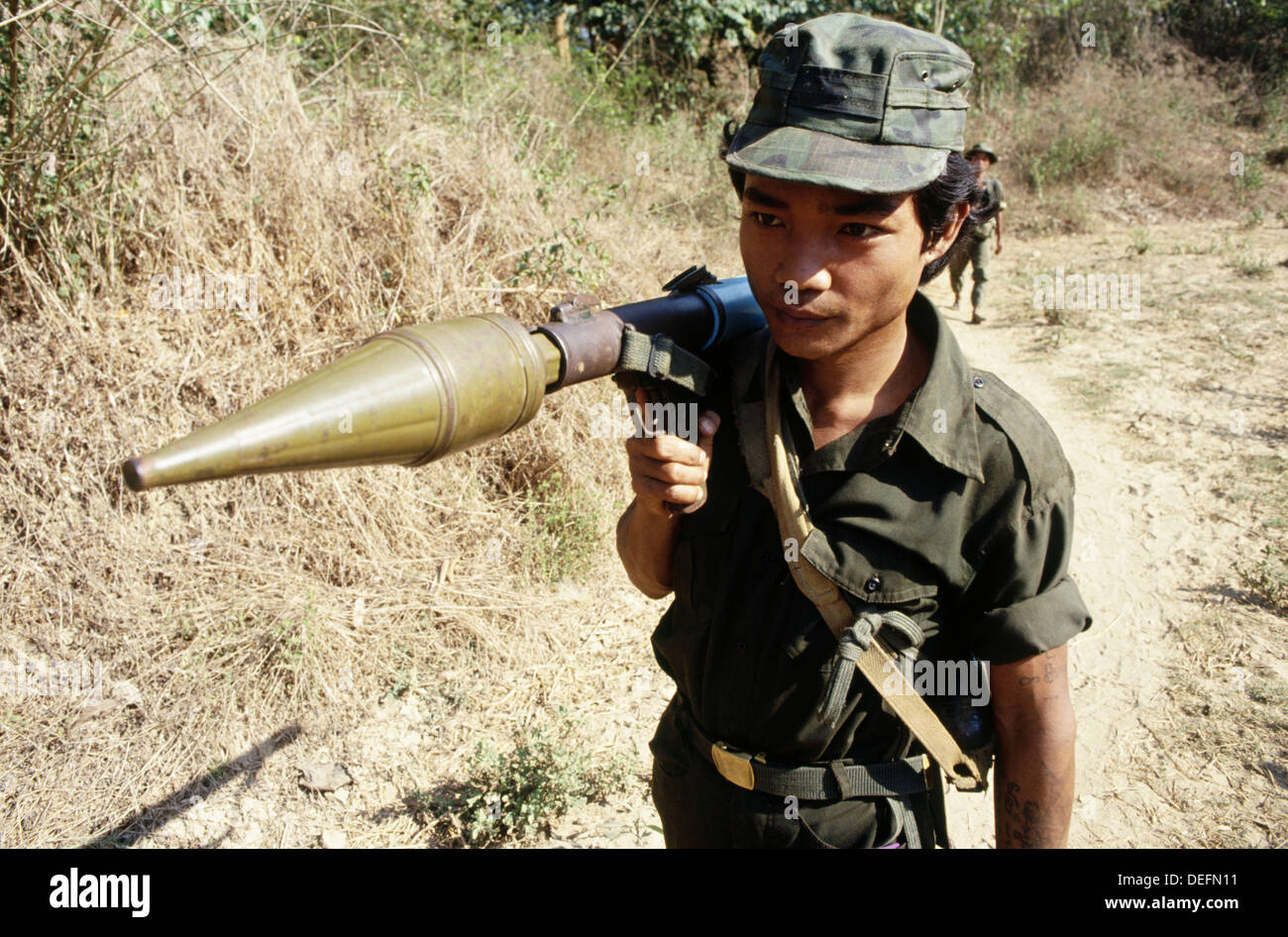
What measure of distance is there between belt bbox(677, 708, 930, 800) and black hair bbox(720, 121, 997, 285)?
2.83ft

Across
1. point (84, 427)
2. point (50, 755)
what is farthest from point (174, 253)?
point (50, 755)

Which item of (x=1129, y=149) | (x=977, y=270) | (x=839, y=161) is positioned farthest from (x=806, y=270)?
(x=1129, y=149)

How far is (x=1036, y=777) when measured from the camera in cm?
150

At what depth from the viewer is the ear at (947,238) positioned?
1.46m

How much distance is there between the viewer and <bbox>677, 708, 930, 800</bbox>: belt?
5.08 feet

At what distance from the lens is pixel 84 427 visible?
3.71m

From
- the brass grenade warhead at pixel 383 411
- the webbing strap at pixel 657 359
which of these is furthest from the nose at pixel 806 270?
the brass grenade warhead at pixel 383 411

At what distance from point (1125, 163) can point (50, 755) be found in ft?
47.4

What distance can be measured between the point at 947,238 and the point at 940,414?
313 mm

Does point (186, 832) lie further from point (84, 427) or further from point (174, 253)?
point (174, 253)

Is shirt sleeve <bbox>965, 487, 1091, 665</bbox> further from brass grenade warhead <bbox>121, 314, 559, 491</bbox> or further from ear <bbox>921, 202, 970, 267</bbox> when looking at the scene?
brass grenade warhead <bbox>121, 314, 559, 491</bbox>

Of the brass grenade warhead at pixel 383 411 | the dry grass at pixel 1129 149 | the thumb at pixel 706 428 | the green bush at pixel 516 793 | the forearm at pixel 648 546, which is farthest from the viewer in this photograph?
the dry grass at pixel 1129 149

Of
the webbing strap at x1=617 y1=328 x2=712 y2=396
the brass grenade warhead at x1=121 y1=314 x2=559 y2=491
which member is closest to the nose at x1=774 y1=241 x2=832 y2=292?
the webbing strap at x1=617 y1=328 x2=712 y2=396

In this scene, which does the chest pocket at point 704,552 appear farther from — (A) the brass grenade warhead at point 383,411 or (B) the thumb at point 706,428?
(A) the brass grenade warhead at point 383,411
